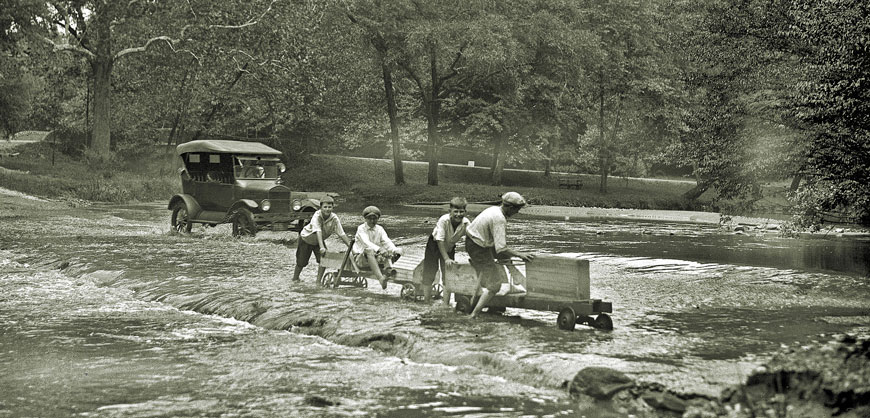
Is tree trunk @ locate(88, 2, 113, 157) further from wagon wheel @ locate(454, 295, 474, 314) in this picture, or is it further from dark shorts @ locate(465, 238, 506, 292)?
dark shorts @ locate(465, 238, 506, 292)

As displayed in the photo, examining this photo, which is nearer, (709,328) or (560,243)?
(709,328)

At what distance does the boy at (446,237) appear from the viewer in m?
12.8

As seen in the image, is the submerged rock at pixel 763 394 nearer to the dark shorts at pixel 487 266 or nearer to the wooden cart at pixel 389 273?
the dark shorts at pixel 487 266

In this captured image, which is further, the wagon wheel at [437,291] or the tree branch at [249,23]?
the tree branch at [249,23]

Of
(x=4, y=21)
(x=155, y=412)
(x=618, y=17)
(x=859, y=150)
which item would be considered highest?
(x=618, y=17)

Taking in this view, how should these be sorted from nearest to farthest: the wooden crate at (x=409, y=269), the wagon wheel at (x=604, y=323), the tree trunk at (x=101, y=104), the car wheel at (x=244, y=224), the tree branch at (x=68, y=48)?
the wagon wheel at (x=604, y=323) < the wooden crate at (x=409, y=269) < the car wheel at (x=244, y=224) < the tree branch at (x=68, y=48) < the tree trunk at (x=101, y=104)

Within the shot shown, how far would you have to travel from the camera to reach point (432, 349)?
10734 mm

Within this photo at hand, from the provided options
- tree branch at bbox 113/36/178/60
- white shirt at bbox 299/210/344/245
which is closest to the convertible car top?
white shirt at bbox 299/210/344/245

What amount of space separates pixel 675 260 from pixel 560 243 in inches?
174

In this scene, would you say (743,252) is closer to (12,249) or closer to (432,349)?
(432,349)

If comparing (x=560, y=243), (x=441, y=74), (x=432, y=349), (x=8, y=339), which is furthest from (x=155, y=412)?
(x=441, y=74)

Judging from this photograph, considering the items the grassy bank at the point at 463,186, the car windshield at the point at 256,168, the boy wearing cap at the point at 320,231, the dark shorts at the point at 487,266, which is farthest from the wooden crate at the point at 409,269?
the grassy bank at the point at 463,186

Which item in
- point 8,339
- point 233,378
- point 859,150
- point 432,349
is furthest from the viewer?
point 859,150

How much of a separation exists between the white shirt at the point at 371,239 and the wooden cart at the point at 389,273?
0.23 m
